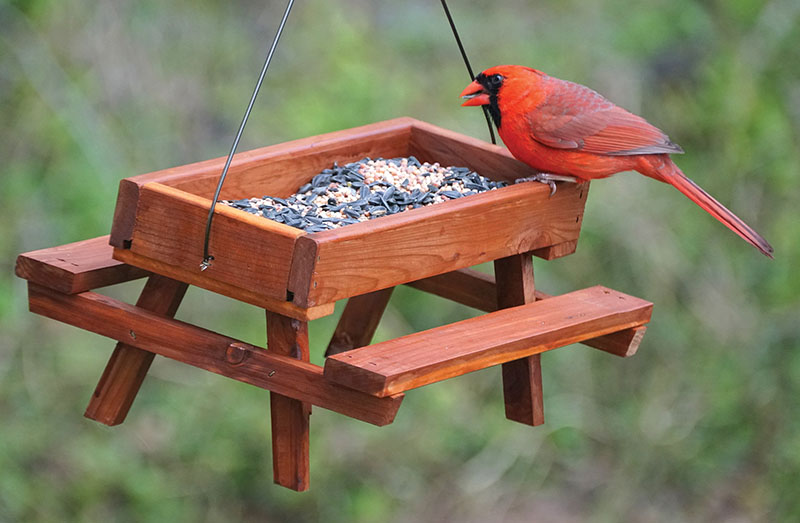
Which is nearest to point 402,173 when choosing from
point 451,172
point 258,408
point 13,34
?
point 451,172

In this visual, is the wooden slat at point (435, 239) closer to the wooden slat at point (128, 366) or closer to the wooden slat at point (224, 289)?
the wooden slat at point (224, 289)

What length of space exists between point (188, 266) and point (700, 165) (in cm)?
362

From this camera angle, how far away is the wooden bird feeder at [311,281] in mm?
2510

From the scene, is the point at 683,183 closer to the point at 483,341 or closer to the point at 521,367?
the point at 521,367

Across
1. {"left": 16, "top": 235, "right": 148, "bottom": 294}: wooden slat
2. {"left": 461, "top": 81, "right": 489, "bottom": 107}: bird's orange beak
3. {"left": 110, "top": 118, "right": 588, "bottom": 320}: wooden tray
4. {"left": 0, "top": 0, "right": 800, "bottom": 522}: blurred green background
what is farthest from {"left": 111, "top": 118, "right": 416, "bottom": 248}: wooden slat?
{"left": 0, "top": 0, "right": 800, "bottom": 522}: blurred green background

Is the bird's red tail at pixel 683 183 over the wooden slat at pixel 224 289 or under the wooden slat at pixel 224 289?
over

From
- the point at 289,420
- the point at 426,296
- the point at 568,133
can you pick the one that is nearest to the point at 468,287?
the point at 568,133

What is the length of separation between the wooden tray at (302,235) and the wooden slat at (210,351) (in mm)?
126

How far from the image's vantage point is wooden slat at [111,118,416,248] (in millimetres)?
2705

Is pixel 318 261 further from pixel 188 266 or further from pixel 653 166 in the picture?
pixel 653 166

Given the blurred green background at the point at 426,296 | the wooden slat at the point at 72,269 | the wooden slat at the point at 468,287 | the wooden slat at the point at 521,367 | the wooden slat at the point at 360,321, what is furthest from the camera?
the blurred green background at the point at 426,296

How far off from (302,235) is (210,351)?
381 millimetres

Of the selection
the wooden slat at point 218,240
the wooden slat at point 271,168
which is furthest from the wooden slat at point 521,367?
the wooden slat at point 218,240

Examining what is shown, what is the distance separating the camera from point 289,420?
2.71 m
